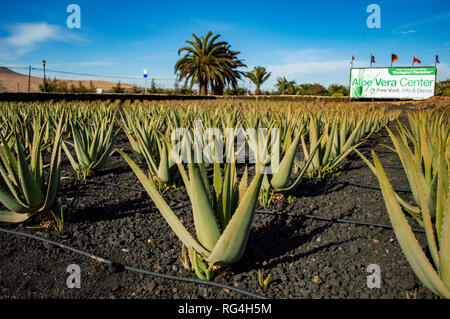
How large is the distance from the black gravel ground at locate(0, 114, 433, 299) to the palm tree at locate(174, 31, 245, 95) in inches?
878

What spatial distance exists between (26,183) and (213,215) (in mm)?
1178

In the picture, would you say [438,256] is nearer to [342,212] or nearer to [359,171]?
[342,212]

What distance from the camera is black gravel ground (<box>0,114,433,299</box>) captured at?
1357 millimetres

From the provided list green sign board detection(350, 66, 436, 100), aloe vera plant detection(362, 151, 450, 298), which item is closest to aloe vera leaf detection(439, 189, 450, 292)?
aloe vera plant detection(362, 151, 450, 298)

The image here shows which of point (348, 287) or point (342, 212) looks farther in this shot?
point (342, 212)

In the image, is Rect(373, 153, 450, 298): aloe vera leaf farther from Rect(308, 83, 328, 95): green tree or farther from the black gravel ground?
Rect(308, 83, 328, 95): green tree

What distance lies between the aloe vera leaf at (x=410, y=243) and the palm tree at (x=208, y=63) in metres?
23.3

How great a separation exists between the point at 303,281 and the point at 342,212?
916mm

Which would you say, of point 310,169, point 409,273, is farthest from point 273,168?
point 409,273

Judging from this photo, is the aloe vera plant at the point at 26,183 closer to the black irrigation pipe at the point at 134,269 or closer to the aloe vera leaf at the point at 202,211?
the black irrigation pipe at the point at 134,269

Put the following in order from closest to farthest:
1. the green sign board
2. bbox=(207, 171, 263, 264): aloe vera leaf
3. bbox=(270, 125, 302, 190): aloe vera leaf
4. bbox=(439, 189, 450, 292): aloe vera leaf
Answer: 1. bbox=(439, 189, 450, 292): aloe vera leaf
2. bbox=(207, 171, 263, 264): aloe vera leaf
3. bbox=(270, 125, 302, 190): aloe vera leaf
4. the green sign board

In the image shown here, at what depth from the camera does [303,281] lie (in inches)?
55.3

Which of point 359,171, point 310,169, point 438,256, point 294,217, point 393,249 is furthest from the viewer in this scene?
point 359,171
